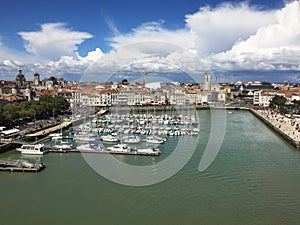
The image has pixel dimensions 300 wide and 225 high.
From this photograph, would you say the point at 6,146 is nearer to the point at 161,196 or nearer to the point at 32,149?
the point at 32,149

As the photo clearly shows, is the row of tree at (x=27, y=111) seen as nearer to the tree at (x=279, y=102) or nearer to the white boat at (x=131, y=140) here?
the white boat at (x=131, y=140)

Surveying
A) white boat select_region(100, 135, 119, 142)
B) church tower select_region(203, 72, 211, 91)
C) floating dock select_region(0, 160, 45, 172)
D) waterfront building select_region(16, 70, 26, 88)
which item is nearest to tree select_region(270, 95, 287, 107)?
church tower select_region(203, 72, 211, 91)

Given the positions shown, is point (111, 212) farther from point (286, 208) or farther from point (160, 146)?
point (160, 146)

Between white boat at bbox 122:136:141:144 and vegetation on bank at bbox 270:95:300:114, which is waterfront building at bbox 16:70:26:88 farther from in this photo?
vegetation on bank at bbox 270:95:300:114

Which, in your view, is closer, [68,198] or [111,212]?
[111,212]

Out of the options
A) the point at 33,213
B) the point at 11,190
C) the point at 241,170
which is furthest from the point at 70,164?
the point at 241,170

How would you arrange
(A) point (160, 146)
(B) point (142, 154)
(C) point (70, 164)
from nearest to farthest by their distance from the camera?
(C) point (70, 164), (B) point (142, 154), (A) point (160, 146)
